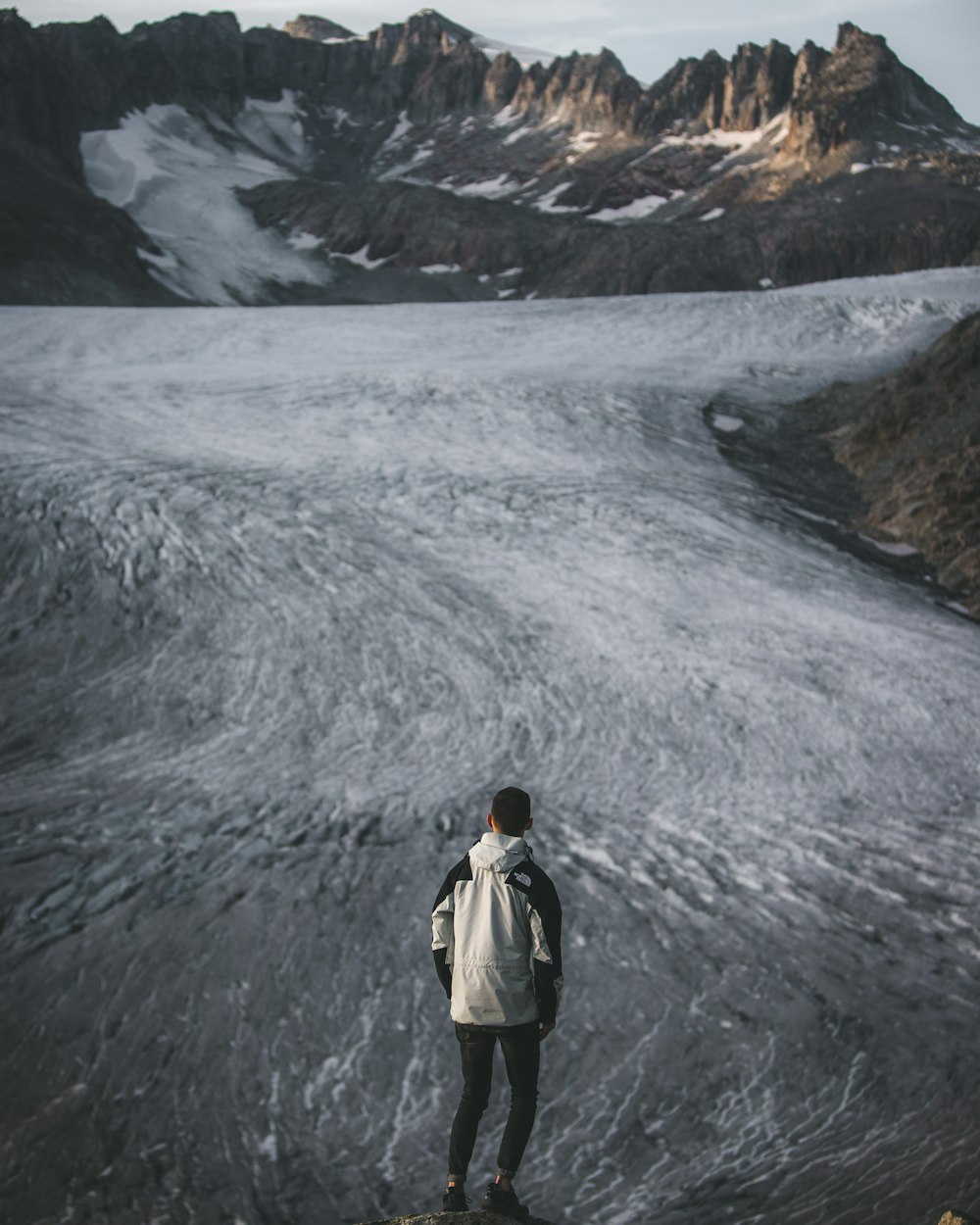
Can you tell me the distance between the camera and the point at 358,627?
8438 millimetres

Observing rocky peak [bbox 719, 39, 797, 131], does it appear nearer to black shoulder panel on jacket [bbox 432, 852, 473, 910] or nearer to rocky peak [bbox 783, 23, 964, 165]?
rocky peak [bbox 783, 23, 964, 165]

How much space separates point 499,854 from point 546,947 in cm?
28

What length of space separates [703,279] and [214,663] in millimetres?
48818

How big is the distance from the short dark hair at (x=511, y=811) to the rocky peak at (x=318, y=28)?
429 feet

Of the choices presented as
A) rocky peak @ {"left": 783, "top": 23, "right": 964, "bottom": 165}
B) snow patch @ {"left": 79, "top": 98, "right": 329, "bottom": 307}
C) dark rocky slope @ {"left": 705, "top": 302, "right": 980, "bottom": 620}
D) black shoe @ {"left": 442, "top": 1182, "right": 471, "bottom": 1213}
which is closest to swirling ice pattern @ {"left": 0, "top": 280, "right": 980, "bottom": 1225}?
dark rocky slope @ {"left": 705, "top": 302, "right": 980, "bottom": 620}

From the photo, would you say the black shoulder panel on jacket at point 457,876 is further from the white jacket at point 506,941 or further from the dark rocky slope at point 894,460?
the dark rocky slope at point 894,460

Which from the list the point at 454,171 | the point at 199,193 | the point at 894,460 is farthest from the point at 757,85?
the point at 894,460

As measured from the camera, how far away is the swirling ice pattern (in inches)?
185

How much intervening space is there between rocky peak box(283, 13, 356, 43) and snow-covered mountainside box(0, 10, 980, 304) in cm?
2103

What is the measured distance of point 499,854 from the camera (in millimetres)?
3156

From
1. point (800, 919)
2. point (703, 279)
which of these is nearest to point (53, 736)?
point (800, 919)

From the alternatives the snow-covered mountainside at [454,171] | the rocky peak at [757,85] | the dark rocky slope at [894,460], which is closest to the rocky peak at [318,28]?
the snow-covered mountainside at [454,171]

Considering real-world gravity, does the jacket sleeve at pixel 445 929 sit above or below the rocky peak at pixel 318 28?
below

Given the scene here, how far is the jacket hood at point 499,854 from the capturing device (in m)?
3.15
